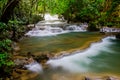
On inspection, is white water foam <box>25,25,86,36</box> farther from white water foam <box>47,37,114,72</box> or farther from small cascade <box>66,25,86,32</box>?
white water foam <box>47,37,114,72</box>

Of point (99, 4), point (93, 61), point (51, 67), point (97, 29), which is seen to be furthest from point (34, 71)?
point (99, 4)

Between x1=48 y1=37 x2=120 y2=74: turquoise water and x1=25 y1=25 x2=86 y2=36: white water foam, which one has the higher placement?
x1=25 y1=25 x2=86 y2=36: white water foam

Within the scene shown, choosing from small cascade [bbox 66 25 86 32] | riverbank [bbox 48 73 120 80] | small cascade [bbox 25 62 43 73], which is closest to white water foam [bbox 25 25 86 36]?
small cascade [bbox 66 25 86 32]

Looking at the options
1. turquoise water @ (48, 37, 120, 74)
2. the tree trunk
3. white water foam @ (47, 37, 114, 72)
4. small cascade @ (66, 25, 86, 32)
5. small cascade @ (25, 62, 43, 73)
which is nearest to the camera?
the tree trunk

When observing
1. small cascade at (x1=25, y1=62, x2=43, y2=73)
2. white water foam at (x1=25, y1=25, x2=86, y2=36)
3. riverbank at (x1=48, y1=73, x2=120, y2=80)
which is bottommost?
riverbank at (x1=48, y1=73, x2=120, y2=80)

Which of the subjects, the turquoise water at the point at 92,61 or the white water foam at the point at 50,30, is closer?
the turquoise water at the point at 92,61

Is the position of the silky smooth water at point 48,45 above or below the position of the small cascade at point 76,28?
below

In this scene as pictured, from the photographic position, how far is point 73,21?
90.4 feet

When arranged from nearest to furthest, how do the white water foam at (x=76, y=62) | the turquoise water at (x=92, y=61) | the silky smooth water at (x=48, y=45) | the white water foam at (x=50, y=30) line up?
the turquoise water at (x=92, y=61)
the white water foam at (x=76, y=62)
the silky smooth water at (x=48, y=45)
the white water foam at (x=50, y=30)

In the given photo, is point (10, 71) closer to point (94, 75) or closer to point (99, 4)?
point (94, 75)

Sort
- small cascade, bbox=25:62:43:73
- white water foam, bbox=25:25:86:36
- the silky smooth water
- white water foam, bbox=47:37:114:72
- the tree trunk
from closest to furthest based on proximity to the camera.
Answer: the tree trunk
small cascade, bbox=25:62:43:73
white water foam, bbox=47:37:114:72
the silky smooth water
white water foam, bbox=25:25:86:36

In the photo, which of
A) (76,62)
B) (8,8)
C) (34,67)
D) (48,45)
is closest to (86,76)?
(76,62)

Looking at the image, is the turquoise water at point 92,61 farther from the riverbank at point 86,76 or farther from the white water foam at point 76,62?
the riverbank at point 86,76

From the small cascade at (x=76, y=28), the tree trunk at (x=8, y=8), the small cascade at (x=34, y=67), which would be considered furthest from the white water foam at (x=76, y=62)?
the small cascade at (x=76, y=28)
